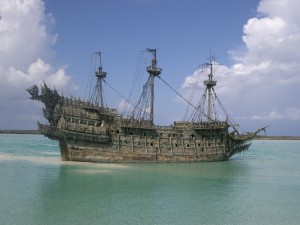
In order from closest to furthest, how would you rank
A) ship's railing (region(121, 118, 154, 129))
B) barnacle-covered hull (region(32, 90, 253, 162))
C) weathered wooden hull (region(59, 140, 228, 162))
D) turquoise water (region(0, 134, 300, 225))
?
turquoise water (region(0, 134, 300, 225)) → barnacle-covered hull (region(32, 90, 253, 162)) → weathered wooden hull (region(59, 140, 228, 162)) → ship's railing (region(121, 118, 154, 129))

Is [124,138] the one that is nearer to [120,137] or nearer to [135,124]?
[120,137]

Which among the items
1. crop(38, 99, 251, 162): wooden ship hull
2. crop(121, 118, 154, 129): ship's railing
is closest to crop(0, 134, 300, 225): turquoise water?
crop(38, 99, 251, 162): wooden ship hull

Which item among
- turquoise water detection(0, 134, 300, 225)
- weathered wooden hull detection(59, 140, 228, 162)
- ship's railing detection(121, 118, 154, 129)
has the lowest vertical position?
turquoise water detection(0, 134, 300, 225)

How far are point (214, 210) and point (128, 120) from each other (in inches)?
833

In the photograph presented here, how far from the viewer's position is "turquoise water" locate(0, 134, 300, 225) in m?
17.4

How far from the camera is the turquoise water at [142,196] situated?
57.2 ft

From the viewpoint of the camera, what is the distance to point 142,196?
2203cm

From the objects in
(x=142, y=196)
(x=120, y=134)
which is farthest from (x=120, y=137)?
(x=142, y=196)

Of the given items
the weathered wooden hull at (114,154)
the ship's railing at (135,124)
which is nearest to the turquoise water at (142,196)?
the weathered wooden hull at (114,154)

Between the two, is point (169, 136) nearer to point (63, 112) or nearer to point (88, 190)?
point (63, 112)

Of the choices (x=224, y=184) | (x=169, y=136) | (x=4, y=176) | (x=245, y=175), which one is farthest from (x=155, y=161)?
(x=4, y=176)

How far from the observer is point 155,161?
3984 centimetres

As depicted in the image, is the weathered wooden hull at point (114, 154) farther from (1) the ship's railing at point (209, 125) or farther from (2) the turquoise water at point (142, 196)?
(2) the turquoise water at point (142, 196)

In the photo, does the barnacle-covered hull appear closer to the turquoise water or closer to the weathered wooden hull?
the weathered wooden hull
